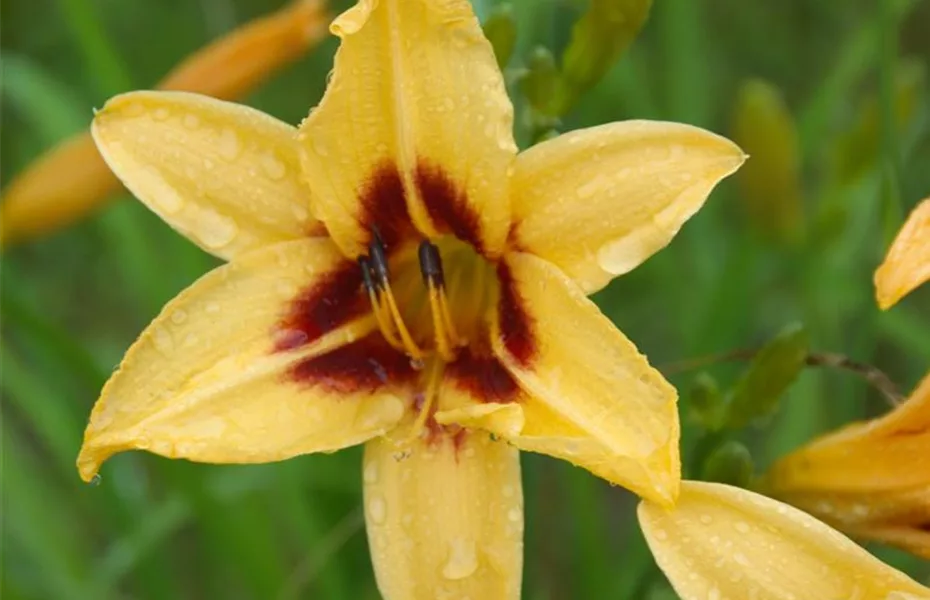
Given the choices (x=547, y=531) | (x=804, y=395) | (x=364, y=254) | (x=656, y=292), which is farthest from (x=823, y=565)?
(x=547, y=531)

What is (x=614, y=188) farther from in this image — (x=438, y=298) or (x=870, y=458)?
(x=870, y=458)

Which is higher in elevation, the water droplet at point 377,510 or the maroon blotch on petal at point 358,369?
the maroon blotch on petal at point 358,369

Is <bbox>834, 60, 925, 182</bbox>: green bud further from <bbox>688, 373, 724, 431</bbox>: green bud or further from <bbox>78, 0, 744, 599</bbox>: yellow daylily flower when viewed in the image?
<bbox>78, 0, 744, 599</bbox>: yellow daylily flower

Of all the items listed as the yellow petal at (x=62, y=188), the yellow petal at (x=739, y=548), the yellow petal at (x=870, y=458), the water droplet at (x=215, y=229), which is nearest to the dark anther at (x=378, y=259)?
the water droplet at (x=215, y=229)

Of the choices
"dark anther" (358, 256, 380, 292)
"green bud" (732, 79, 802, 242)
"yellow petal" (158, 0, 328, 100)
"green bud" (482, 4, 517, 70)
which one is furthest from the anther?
"green bud" (732, 79, 802, 242)

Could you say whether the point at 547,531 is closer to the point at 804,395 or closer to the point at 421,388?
the point at 804,395

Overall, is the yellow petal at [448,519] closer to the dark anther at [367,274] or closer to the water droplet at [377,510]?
the water droplet at [377,510]
